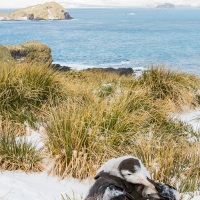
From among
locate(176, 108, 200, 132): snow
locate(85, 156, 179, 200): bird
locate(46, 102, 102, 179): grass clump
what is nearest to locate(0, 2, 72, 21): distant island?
locate(176, 108, 200, 132): snow

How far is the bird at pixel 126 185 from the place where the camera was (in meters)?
2.40

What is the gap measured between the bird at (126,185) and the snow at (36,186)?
1722 millimetres

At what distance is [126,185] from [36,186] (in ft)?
7.53

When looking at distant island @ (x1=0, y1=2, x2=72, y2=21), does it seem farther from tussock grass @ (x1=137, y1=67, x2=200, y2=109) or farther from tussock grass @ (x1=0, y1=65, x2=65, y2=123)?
tussock grass @ (x1=0, y1=65, x2=65, y2=123)

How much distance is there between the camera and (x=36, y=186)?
4.59 m

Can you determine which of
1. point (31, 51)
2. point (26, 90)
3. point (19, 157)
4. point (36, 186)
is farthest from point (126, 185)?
point (31, 51)

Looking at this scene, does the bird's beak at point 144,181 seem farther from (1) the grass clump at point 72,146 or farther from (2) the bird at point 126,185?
(1) the grass clump at point 72,146

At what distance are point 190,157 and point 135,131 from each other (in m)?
0.94

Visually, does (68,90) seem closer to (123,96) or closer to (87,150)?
(123,96)

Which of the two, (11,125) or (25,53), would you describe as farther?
(25,53)

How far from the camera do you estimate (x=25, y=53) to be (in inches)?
1052

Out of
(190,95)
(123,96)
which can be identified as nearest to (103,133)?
(123,96)

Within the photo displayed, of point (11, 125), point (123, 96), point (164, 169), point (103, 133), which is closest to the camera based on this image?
point (164, 169)

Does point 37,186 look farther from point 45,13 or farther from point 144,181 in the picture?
point 45,13
